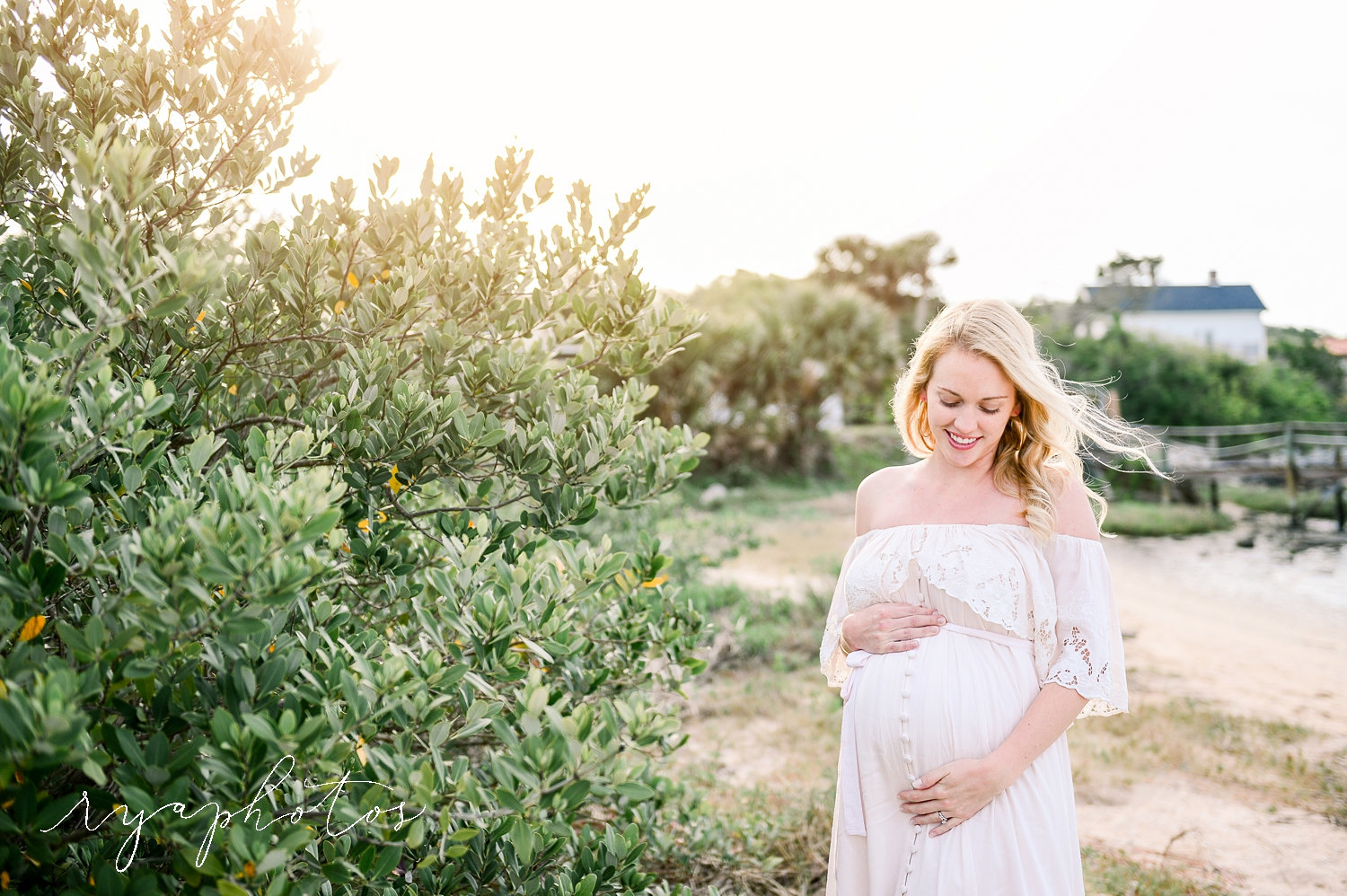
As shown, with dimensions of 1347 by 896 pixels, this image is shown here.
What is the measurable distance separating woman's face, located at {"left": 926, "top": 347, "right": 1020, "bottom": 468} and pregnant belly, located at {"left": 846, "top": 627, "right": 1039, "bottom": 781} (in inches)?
21.3

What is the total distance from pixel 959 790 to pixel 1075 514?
2.77 feet

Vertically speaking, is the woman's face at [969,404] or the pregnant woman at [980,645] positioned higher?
the woman's face at [969,404]

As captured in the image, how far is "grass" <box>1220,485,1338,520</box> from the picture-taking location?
20.9 metres

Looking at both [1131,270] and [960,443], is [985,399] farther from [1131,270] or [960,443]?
[1131,270]

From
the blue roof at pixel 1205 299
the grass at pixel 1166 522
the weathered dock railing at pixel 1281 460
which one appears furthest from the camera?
the blue roof at pixel 1205 299

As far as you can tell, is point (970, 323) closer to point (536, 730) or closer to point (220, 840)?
point (536, 730)

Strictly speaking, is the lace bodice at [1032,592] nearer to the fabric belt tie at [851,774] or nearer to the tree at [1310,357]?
the fabric belt tie at [851,774]

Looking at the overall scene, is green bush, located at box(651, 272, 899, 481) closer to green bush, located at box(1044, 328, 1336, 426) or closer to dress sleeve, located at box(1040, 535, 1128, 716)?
green bush, located at box(1044, 328, 1336, 426)

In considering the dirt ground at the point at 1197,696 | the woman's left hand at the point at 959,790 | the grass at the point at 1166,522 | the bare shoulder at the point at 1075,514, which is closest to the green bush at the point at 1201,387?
the grass at the point at 1166,522

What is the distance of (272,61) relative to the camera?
2.15 metres

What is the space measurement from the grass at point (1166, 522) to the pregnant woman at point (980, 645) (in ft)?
64.8

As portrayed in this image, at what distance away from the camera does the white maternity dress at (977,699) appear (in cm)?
213

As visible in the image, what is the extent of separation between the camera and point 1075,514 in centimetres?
229

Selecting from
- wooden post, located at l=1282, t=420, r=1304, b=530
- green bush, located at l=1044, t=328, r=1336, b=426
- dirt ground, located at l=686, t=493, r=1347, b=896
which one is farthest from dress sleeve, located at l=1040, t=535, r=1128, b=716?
green bush, located at l=1044, t=328, r=1336, b=426
